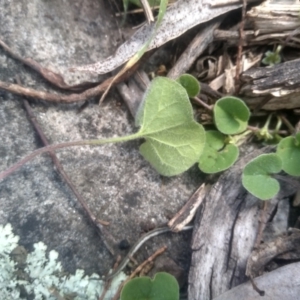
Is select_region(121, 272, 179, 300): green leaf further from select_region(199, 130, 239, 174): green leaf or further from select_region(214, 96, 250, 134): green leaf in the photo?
select_region(214, 96, 250, 134): green leaf

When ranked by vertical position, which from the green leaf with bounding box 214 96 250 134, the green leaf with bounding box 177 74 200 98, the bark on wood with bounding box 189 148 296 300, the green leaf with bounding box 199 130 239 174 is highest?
the green leaf with bounding box 177 74 200 98

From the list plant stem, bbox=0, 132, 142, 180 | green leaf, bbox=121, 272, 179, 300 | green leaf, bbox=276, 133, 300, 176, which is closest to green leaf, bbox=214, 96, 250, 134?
green leaf, bbox=276, 133, 300, 176

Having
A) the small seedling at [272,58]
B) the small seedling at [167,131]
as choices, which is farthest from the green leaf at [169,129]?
the small seedling at [272,58]

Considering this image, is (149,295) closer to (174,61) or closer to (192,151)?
(192,151)

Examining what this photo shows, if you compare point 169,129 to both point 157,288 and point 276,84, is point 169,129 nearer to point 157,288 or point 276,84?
point 276,84

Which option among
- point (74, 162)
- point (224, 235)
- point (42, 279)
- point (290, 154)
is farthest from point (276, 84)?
point (42, 279)

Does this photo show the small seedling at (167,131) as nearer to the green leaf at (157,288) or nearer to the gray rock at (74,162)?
the gray rock at (74,162)

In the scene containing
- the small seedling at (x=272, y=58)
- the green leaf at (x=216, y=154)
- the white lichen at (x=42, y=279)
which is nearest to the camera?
the white lichen at (x=42, y=279)
